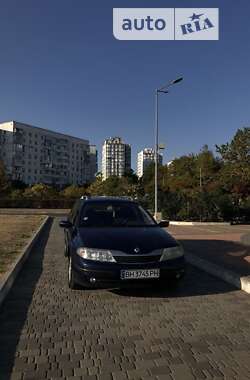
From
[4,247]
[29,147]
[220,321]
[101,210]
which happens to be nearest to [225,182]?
[4,247]

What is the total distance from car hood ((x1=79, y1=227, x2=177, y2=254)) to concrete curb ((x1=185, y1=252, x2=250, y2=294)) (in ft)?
4.48

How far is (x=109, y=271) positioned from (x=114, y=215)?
6.66 feet

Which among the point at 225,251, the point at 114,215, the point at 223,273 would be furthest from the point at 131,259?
the point at 225,251

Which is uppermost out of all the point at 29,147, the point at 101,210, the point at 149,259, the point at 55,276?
the point at 29,147

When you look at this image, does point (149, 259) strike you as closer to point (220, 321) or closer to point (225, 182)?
point (220, 321)

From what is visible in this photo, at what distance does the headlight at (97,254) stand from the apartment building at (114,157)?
13747 centimetres

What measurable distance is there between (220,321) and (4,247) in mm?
8077

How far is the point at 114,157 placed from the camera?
14625 cm

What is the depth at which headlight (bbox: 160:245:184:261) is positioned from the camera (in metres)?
7.12

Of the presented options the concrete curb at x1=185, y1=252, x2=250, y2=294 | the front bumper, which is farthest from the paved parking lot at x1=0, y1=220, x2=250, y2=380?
the front bumper

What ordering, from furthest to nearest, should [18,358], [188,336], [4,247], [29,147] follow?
[29,147], [4,247], [188,336], [18,358]

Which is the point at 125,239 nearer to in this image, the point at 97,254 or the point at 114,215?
the point at 97,254

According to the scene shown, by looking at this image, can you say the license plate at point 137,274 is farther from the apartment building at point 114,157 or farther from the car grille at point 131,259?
the apartment building at point 114,157

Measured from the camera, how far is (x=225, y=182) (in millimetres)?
40156
